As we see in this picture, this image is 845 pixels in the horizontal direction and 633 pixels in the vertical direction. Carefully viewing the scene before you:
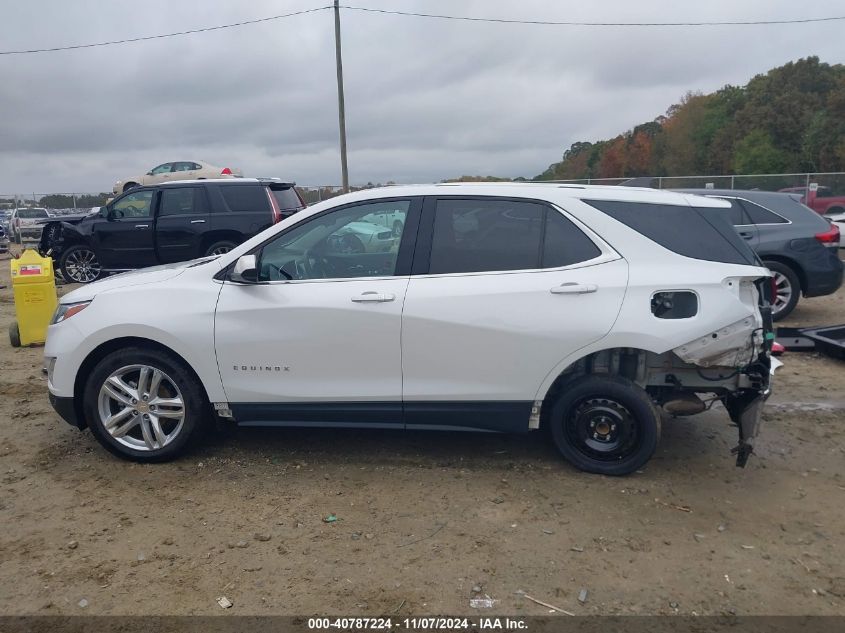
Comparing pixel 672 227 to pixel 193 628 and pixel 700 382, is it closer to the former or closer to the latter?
pixel 700 382

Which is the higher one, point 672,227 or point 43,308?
point 672,227

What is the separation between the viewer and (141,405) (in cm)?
452

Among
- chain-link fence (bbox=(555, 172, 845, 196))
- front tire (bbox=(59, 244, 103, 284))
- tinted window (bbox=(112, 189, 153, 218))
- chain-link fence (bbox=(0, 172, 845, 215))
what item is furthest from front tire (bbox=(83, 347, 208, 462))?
chain-link fence (bbox=(555, 172, 845, 196))

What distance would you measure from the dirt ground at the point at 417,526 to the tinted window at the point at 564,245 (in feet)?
4.41

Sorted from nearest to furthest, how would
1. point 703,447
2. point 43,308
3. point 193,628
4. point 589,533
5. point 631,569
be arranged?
point 193,628
point 631,569
point 589,533
point 703,447
point 43,308

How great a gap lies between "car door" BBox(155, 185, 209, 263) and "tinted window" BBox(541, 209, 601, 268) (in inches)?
347

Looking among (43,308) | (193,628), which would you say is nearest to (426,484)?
(193,628)

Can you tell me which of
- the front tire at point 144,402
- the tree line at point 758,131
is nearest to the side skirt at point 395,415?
the front tire at point 144,402

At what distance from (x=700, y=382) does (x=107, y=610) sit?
11.4 feet

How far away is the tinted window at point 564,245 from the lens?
166 inches

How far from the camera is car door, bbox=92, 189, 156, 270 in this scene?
40.7 feet

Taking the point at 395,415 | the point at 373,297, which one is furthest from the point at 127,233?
the point at 395,415

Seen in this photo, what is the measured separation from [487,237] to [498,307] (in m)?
A: 0.49

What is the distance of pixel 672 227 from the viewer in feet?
14.0
